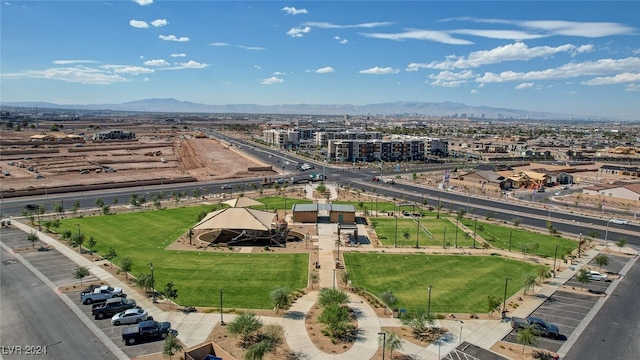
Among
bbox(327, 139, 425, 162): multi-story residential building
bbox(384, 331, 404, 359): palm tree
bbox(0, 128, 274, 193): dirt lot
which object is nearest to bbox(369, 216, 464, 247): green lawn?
bbox(384, 331, 404, 359): palm tree

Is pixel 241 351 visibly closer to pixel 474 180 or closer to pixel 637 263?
pixel 637 263

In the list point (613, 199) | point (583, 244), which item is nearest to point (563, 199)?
point (613, 199)

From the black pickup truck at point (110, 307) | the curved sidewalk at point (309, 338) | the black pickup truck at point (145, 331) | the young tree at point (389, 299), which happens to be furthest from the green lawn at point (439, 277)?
the black pickup truck at point (110, 307)

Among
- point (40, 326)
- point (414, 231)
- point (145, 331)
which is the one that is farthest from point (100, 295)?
point (414, 231)

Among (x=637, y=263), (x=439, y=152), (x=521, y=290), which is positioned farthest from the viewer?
(x=439, y=152)

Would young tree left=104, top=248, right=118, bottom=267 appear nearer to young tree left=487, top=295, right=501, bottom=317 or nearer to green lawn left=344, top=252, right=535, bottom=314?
green lawn left=344, top=252, right=535, bottom=314
